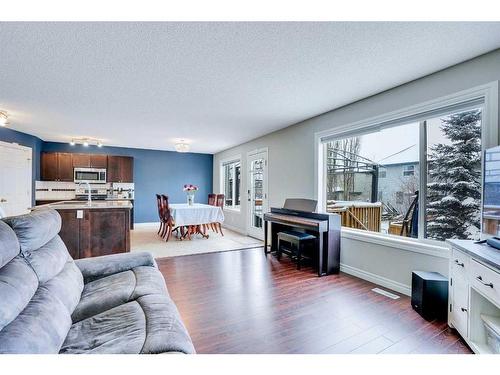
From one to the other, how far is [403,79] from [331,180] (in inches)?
68.5

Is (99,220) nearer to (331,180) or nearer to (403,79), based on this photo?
(331,180)

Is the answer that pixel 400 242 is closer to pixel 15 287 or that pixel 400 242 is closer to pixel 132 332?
pixel 132 332

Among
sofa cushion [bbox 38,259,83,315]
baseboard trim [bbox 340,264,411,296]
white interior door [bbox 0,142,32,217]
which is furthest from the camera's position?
white interior door [bbox 0,142,32,217]

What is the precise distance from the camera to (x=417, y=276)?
7.59 feet

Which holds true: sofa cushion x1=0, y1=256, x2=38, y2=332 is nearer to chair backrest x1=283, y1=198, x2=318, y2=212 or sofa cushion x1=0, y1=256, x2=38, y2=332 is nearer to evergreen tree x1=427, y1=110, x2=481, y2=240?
chair backrest x1=283, y1=198, x2=318, y2=212

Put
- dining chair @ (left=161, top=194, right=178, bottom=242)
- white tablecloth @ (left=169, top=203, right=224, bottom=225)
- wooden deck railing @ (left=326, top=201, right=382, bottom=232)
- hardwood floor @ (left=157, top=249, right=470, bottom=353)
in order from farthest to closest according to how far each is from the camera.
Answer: dining chair @ (left=161, top=194, right=178, bottom=242) → white tablecloth @ (left=169, top=203, right=224, bottom=225) → wooden deck railing @ (left=326, top=201, right=382, bottom=232) → hardwood floor @ (left=157, top=249, right=470, bottom=353)

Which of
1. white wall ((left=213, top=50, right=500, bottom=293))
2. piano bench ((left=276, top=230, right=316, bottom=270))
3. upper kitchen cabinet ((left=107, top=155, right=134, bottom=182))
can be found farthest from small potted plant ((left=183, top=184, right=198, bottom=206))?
piano bench ((left=276, top=230, right=316, bottom=270))

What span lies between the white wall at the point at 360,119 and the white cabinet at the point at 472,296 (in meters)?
0.52

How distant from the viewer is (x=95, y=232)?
3.54 metres

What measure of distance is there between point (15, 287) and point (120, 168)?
6.35 meters

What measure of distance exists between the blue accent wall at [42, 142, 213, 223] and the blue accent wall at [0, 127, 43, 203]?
0.68 meters

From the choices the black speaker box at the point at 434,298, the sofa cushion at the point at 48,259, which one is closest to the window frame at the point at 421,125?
the black speaker box at the point at 434,298

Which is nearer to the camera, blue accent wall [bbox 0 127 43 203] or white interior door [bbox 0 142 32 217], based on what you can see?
white interior door [bbox 0 142 32 217]

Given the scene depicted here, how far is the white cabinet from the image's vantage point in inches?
60.8
